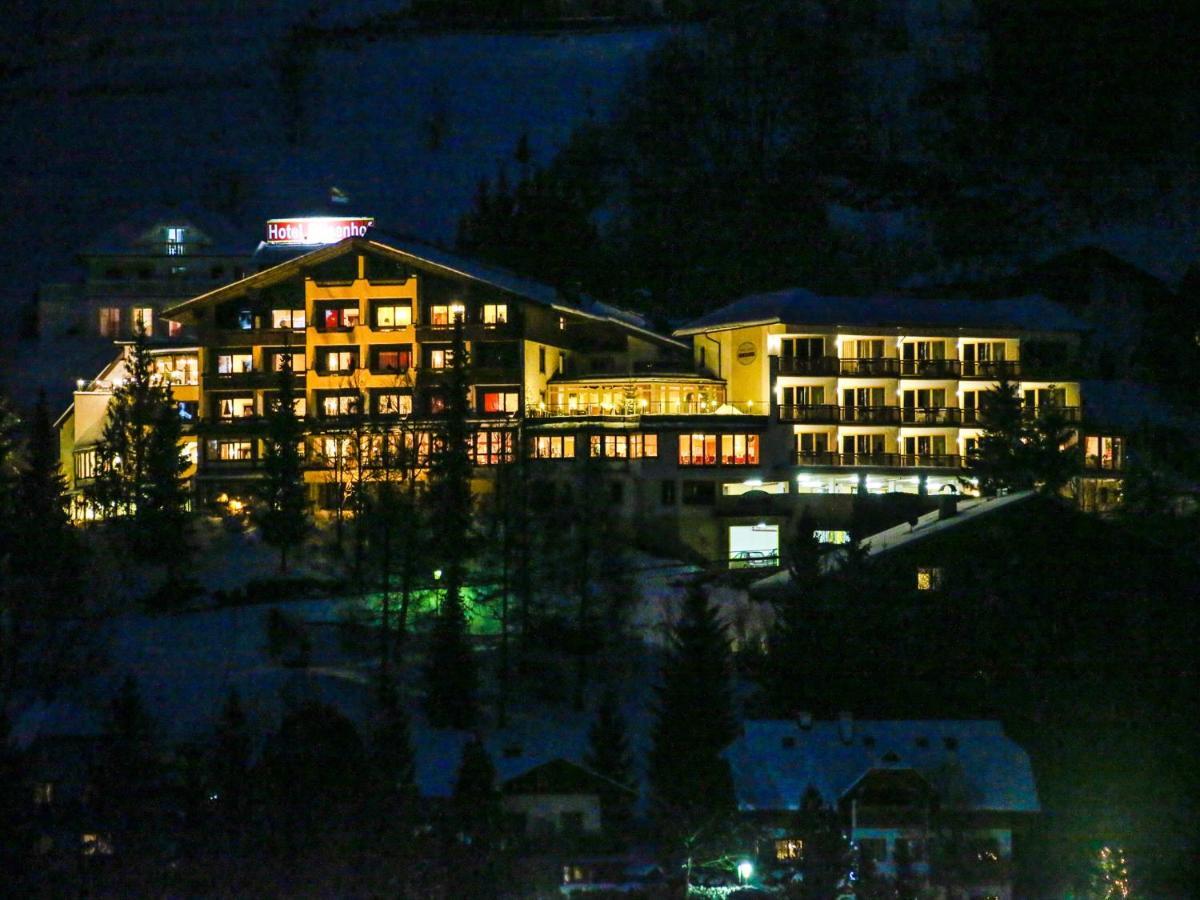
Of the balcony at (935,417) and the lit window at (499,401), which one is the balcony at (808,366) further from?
the lit window at (499,401)

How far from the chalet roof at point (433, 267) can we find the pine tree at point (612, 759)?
77.2 ft

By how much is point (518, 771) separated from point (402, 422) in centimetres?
2100

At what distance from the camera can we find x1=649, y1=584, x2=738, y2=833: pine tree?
3247cm

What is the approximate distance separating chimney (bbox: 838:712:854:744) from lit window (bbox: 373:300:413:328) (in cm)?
2700

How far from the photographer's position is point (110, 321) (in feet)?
230

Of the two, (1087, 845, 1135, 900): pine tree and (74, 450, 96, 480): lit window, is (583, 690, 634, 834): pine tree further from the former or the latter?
(74, 450, 96, 480): lit window

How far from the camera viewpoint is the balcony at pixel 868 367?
5597cm

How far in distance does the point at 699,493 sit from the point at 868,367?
7.07 meters

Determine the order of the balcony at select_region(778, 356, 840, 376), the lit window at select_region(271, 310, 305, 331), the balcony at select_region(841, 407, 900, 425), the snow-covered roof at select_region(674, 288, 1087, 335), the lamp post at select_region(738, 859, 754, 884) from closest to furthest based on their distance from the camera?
the lamp post at select_region(738, 859, 754, 884) → the balcony at select_region(778, 356, 840, 376) → the balcony at select_region(841, 407, 900, 425) → the snow-covered roof at select_region(674, 288, 1087, 335) → the lit window at select_region(271, 310, 305, 331)

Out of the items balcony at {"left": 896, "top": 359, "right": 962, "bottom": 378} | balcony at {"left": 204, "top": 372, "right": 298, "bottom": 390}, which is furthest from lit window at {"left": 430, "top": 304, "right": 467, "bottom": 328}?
balcony at {"left": 896, "top": 359, "right": 962, "bottom": 378}

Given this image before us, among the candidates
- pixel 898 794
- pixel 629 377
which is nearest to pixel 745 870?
pixel 898 794

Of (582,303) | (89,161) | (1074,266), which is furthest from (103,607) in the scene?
(89,161)

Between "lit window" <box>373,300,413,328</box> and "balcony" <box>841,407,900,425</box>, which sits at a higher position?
"lit window" <box>373,300,413,328</box>

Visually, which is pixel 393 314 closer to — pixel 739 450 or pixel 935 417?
pixel 739 450
